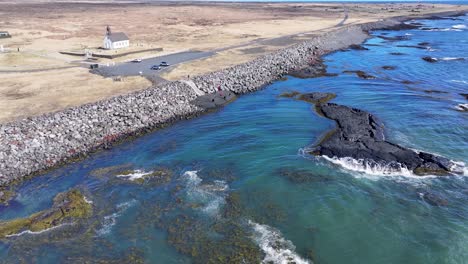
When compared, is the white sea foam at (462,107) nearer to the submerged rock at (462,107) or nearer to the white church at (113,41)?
the submerged rock at (462,107)

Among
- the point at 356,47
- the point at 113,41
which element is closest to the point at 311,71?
the point at 356,47

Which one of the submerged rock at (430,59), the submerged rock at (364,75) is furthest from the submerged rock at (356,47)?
the submerged rock at (364,75)

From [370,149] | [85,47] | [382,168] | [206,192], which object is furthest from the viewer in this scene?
[85,47]

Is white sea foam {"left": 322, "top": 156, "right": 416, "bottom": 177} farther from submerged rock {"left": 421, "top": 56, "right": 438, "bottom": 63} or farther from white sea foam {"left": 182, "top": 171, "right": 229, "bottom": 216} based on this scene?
submerged rock {"left": 421, "top": 56, "right": 438, "bottom": 63}

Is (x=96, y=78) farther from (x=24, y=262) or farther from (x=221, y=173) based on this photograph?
(x=24, y=262)

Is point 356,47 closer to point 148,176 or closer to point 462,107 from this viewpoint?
point 462,107

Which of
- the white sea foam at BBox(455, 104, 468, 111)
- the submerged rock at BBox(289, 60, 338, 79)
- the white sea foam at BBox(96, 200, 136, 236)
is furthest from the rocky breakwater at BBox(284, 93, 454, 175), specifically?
the submerged rock at BBox(289, 60, 338, 79)
